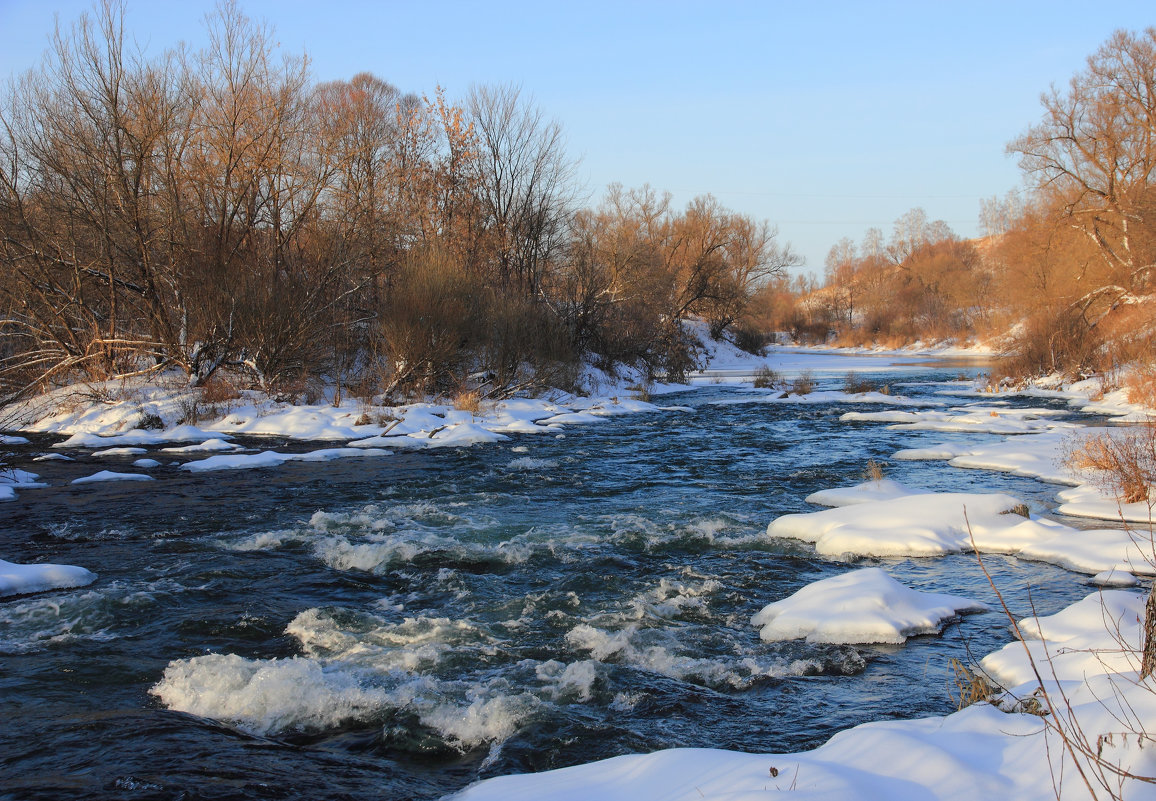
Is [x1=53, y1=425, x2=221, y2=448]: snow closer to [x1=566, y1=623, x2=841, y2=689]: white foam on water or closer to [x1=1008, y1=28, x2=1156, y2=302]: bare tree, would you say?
[x1=566, y1=623, x2=841, y2=689]: white foam on water

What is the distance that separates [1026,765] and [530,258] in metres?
28.0

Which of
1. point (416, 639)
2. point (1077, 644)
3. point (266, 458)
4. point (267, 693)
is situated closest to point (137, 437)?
point (266, 458)

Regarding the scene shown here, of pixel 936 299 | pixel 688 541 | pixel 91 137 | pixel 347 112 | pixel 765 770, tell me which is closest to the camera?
pixel 765 770

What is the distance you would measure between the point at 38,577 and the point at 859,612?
24.0 ft

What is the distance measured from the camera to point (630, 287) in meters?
30.7

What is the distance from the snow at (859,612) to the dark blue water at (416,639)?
0.59 ft

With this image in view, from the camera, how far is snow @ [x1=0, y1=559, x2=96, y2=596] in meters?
6.56

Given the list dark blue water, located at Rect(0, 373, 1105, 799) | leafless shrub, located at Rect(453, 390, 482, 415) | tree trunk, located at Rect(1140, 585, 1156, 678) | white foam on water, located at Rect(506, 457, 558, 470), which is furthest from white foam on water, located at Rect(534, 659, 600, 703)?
leafless shrub, located at Rect(453, 390, 482, 415)

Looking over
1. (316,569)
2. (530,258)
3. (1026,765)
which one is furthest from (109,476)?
(530,258)

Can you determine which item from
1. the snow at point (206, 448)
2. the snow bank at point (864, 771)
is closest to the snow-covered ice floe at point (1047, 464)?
the snow bank at point (864, 771)

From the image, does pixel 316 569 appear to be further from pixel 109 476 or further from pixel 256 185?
pixel 256 185

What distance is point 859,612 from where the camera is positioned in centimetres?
580

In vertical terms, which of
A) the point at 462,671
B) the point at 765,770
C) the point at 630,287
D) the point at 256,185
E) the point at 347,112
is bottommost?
the point at 462,671

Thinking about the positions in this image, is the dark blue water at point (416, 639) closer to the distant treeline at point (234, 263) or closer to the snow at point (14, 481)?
the snow at point (14, 481)
